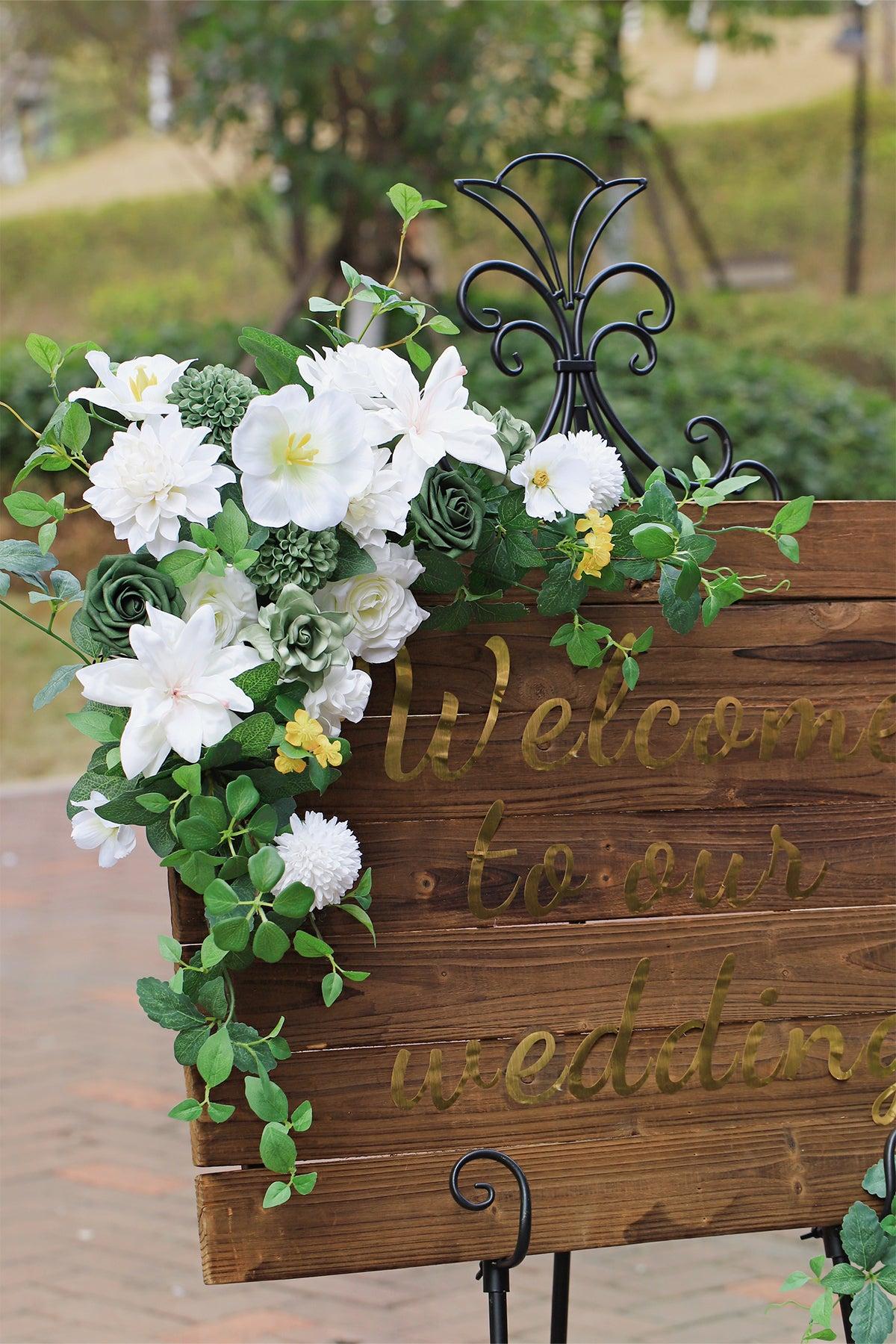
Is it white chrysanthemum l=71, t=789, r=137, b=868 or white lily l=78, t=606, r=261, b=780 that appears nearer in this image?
white lily l=78, t=606, r=261, b=780

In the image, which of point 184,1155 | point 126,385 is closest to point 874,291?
point 184,1155

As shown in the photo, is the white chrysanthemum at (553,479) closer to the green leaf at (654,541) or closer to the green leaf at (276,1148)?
the green leaf at (654,541)

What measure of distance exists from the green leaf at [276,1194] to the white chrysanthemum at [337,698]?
0.47m

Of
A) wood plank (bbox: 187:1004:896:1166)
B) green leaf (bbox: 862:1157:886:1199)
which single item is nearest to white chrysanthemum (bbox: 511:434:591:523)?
wood plank (bbox: 187:1004:896:1166)

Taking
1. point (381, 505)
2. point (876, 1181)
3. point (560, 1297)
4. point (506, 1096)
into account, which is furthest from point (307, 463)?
point (560, 1297)

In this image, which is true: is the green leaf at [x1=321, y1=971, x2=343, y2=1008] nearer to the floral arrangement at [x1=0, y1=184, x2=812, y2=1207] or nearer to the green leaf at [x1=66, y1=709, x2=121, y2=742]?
the floral arrangement at [x1=0, y1=184, x2=812, y2=1207]

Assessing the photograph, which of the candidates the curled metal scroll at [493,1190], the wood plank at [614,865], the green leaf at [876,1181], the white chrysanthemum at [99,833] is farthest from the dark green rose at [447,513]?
the green leaf at [876,1181]

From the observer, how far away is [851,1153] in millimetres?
1548

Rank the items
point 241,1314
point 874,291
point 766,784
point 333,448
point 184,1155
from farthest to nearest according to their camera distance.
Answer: point 874,291
point 184,1155
point 241,1314
point 766,784
point 333,448

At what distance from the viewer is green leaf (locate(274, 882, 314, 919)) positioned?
1.21 meters

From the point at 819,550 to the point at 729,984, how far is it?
0.53 m

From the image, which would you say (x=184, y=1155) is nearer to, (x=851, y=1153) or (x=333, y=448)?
(x=851, y=1153)

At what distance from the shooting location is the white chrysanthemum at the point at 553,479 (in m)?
1.33

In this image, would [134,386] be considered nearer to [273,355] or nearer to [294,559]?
[273,355]
